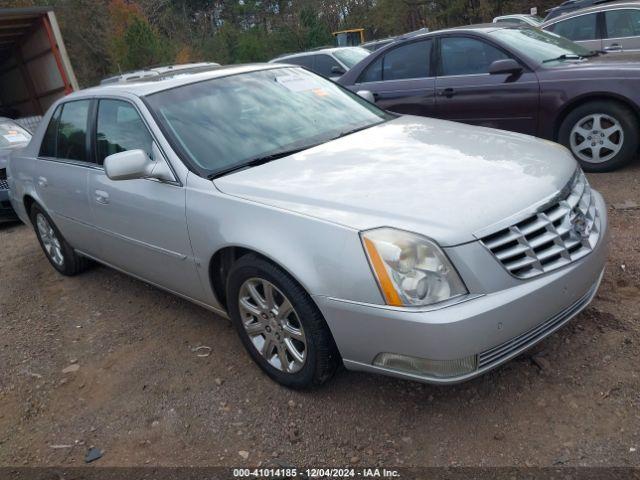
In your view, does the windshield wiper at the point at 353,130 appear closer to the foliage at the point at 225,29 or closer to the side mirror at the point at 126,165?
the side mirror at the point at 126,165

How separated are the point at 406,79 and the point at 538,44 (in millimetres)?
1443

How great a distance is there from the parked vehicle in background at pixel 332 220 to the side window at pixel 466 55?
2.50 metres

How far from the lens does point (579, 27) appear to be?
900 cm

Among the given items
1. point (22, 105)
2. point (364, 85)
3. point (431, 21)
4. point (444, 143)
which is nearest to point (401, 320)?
point (444, 143)

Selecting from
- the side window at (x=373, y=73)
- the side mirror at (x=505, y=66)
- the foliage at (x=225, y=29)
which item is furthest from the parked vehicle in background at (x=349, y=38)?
the side mirror at (x=505, y=66)

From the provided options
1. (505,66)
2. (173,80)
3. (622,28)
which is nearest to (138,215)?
(173,80)

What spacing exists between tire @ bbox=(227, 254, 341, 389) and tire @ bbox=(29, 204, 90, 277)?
2379 mm

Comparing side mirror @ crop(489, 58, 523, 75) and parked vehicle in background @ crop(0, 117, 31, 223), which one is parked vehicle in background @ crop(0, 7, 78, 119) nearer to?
parked vehicle in background @ crop(0, 117, 31, 223)

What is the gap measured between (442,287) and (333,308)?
47 cm

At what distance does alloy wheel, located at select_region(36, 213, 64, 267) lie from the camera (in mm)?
4938

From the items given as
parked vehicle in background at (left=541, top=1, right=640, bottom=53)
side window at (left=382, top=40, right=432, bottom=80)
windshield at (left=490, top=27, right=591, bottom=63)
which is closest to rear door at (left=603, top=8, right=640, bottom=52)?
parked vehicle in background at (left=541, top=1, right=640, bottom=53)

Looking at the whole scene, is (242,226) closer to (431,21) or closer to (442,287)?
(442,287)

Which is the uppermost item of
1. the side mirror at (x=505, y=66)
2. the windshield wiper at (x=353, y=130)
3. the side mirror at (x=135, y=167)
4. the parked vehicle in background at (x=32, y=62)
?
the parked vehicle in background at (x=32, y=62)

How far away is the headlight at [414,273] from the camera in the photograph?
233 cm
